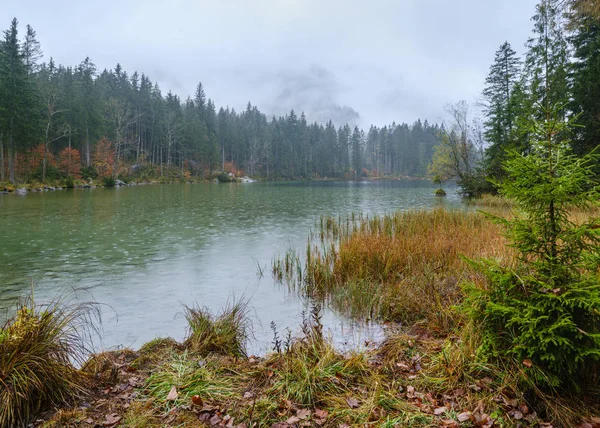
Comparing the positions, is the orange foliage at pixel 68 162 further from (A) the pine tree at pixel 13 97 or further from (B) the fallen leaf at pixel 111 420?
(B) the fallen leaf at pixel 111 420

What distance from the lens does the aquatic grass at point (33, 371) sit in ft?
10.2

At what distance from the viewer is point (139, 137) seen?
76.6 meters

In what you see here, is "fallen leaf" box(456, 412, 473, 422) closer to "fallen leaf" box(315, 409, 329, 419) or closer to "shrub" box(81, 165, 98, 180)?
"fallen leaf" box(315, 409, 329, 419)

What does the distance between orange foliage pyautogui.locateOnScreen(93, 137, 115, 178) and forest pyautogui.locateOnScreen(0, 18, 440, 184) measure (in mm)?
193

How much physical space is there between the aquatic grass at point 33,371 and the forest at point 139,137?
42304 millimetres

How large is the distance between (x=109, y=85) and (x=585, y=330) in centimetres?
9697

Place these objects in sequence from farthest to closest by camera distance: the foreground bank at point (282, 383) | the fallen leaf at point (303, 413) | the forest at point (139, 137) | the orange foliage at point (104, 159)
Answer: the orange foliage at point (104, 159) < the forest at point (139, 137) < the fallen leaf at point (303, 413) < the foreground bank at point (282, 383)

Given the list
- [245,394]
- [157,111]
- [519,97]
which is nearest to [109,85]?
[157,111]

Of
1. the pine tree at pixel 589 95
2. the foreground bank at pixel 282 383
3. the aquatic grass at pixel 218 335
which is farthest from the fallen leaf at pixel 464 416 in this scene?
the pine tree at pixel 589 95

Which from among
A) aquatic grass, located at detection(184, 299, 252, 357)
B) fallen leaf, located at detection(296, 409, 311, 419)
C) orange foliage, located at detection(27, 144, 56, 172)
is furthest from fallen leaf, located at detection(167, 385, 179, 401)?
orange foliage, located at detection(27, 144, 56, 172)

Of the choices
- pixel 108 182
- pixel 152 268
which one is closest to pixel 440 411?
pixel 152 268

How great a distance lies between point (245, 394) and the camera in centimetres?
366

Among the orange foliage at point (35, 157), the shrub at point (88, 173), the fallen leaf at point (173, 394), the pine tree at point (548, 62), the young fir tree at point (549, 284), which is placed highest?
the pine tree at point (548, 62)

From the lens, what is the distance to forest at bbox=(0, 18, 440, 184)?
41.3 metres
